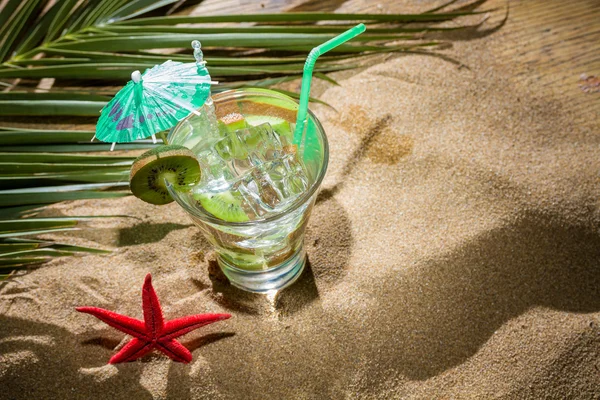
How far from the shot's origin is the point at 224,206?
4.13ft

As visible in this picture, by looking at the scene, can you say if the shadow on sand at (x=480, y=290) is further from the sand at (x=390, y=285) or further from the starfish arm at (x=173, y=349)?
the starfish arm at (x=173, y=349)

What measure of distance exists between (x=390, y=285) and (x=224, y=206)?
1.97 feet

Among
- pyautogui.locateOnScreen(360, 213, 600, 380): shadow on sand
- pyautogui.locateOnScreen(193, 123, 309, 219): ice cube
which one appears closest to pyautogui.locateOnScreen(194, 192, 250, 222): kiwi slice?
pyautogui.locateOnScreen(193, 123, 309, 219): ice cube

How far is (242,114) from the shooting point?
57.8 inches

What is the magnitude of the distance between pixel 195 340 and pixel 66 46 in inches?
48.0

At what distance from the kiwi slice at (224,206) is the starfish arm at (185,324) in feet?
1.04

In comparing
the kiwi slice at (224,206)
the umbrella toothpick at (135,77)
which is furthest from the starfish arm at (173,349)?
the umbrella toothpick at (135,77)

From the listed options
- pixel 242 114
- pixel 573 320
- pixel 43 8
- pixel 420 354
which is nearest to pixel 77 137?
pixel 242 114

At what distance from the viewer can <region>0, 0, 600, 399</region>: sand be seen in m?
1.39

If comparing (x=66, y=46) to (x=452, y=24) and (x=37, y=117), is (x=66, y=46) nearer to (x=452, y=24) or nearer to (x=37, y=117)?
(x=37, y=117)

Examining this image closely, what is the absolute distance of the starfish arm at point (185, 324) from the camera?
1.36 meters

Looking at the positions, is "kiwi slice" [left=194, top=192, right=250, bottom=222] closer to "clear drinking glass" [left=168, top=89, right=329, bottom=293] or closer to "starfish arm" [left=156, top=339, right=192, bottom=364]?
"clear drinking glass" [left=168, top=89, right=329, bottom=293]

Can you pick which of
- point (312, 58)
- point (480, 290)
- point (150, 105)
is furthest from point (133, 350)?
point (480, 290)

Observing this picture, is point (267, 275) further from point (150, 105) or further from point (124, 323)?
point (150, 105)
